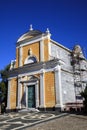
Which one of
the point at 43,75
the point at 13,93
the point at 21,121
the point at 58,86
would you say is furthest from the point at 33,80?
the point at 21,121

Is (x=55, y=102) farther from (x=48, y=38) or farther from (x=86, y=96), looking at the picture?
(x=48, y=38)

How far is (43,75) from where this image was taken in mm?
21516

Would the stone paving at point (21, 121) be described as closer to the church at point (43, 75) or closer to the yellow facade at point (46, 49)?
the church at point (43, 75)

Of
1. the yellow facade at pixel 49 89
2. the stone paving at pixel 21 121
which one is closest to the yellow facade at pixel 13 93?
the yellow facade at pixel 49 89

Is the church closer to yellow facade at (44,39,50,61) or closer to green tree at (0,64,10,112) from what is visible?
yellow facade at (44,39,50,61)

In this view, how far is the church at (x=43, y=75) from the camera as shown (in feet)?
67.4

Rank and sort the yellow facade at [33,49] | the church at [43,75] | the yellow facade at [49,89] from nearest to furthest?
the yellow facade at [49,89] < the church at [43,75] < the yellow facade at [33,49]

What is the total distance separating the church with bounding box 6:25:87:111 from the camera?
20547 mm

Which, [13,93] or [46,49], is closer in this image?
[46,49]

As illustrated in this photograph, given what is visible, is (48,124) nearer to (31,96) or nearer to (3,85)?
(31,96)

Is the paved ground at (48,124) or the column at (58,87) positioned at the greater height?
the column at (58,87)

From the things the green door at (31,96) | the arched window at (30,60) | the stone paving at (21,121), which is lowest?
the stone paving at (21,121)

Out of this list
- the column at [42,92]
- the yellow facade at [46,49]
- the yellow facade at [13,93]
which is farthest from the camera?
the yellow facade at [13,93]

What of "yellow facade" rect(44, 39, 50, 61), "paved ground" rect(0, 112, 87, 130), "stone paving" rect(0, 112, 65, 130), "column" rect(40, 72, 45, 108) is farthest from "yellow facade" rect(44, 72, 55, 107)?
"paved ground" rect(0, 112, 87, 130)
